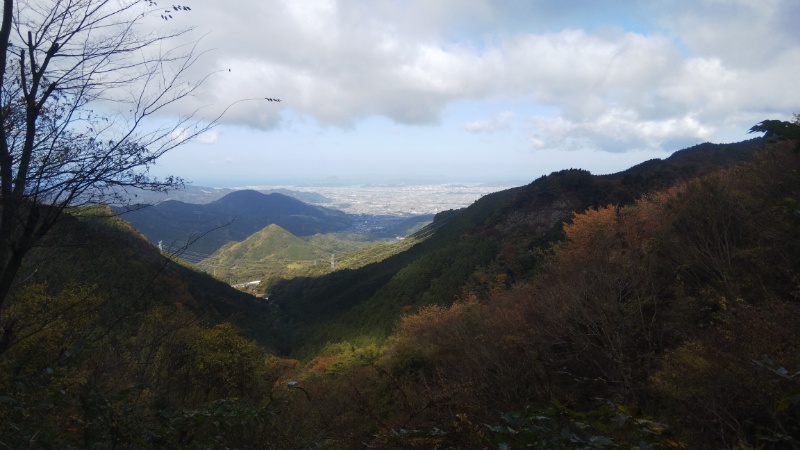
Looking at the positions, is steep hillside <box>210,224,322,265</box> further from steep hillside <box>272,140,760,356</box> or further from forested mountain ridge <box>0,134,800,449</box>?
forested mountain ridge <box>0,134,800,449</box>

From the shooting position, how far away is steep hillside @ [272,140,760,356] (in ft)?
121

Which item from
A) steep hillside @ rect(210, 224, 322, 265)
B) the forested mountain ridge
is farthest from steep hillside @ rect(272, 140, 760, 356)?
steep hillside @ rect(210, 224, 322, 265)

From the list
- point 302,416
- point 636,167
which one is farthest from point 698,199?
point 636,167

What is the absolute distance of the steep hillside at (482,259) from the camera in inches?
1449

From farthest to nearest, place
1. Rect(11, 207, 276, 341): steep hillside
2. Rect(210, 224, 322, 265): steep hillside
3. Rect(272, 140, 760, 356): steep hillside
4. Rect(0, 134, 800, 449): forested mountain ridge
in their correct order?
Rect(210, 224, 322, 265): steep hillside < Rect(272, 140, 760, 356): steep hillside < Rect(11, 207, 276, 341): steep hillside < Rect(0, 134, 800, 449): forested mountain ridge

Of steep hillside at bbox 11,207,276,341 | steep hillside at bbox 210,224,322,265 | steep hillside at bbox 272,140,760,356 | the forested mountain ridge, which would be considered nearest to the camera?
the forested mountain ridge

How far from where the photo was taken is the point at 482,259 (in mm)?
40438

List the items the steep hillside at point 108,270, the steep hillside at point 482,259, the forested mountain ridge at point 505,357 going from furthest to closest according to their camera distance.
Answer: the steep hillside at point 482,259
the steep hillside at point 108,270
the forested mountain ridge at point 505,357

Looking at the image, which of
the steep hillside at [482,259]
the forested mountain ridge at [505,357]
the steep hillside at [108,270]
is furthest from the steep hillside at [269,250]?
the forested mountain ridge at [505,357]

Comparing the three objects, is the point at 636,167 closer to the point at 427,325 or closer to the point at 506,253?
the point at 506,253

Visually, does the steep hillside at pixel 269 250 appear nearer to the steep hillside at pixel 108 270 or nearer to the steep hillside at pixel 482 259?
the steep hillside at pixel 482 259

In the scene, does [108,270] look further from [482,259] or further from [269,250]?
[269,250]

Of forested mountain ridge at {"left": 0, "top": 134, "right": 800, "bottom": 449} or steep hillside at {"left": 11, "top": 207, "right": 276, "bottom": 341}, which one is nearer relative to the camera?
forested mountain ridge at {"left": 0, "top": 134, "right": 800, "bottom": 449}

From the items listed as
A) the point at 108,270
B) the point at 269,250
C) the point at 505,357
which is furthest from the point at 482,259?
the point at 269,250
